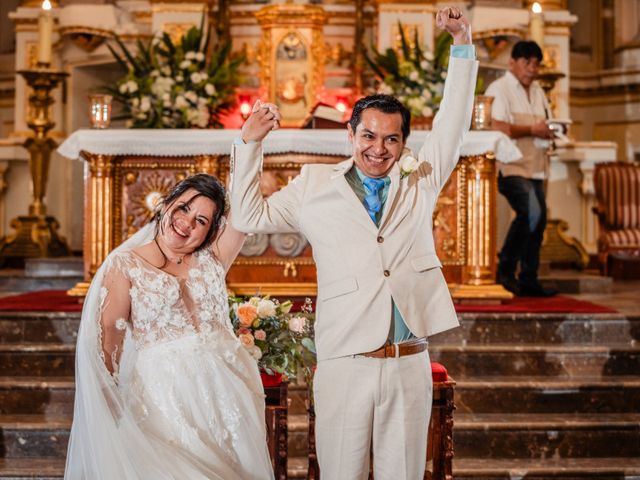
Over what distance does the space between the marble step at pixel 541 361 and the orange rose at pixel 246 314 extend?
207 centimetres

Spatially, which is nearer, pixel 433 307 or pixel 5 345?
pixel 433 307

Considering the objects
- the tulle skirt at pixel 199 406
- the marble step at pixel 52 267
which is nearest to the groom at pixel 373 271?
the tulle skirt at pixel 199 406

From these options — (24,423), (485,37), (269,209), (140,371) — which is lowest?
(24,423)

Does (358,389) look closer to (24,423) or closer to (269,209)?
(269,209)

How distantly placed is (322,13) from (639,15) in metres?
4.54

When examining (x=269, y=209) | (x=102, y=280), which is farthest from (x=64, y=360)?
(x=269, y=209)

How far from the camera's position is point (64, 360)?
5770 mm

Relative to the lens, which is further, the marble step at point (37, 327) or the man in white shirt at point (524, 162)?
the man in white shirt at point (524, 162)

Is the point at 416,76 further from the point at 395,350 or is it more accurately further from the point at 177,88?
the point at 395,350

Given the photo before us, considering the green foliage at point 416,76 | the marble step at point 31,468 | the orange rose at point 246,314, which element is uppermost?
the green foliage at point 416,76

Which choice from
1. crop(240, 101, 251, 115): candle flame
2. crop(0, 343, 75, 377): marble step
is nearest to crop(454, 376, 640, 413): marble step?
crop(0, 343, 75, 377): marble step

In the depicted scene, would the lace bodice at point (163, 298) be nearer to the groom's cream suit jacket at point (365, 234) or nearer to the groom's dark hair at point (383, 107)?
the groom's cream suit jacket at point (365, 234)

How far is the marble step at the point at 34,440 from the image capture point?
16.8 feet

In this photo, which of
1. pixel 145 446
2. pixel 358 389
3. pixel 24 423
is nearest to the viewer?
pixel 358 389
